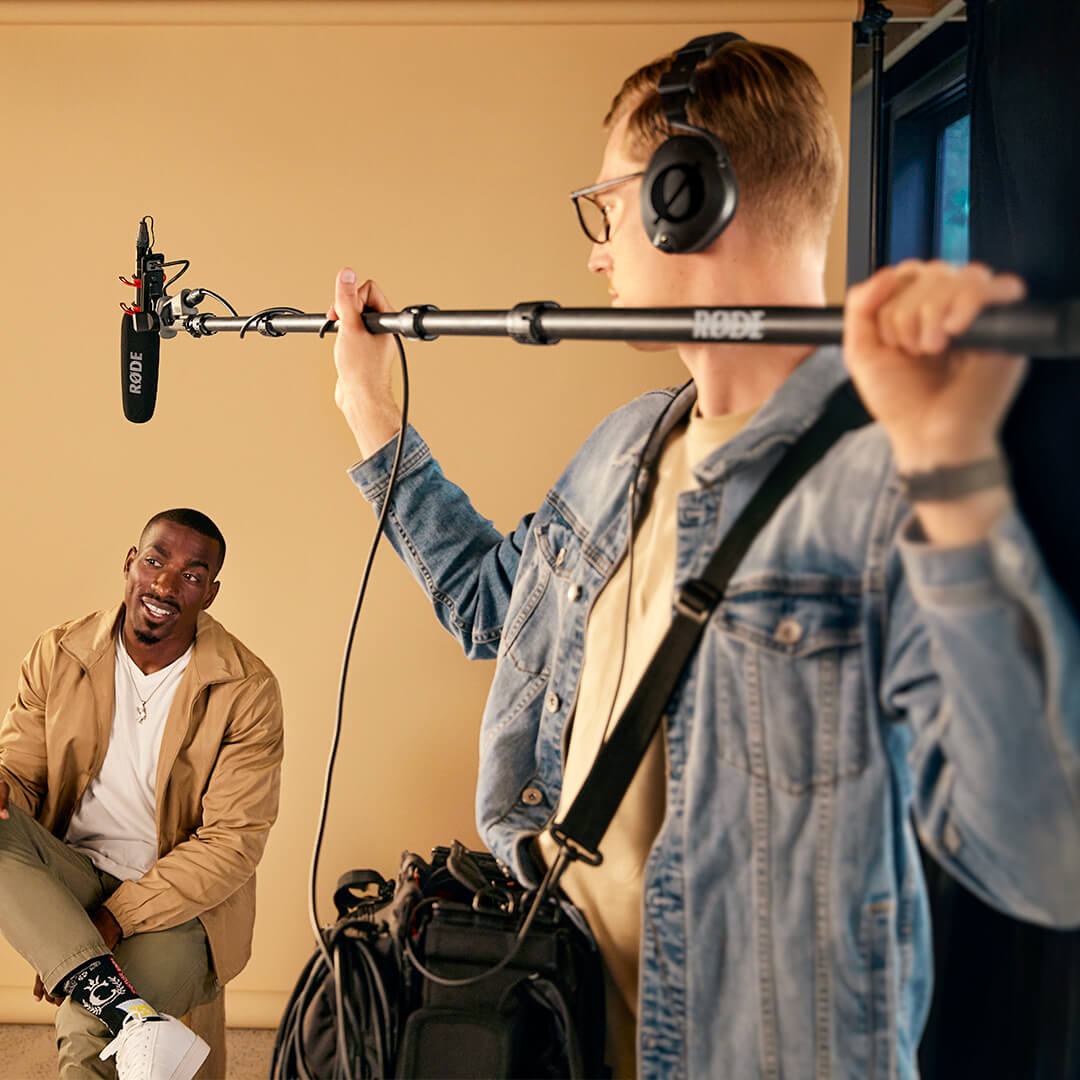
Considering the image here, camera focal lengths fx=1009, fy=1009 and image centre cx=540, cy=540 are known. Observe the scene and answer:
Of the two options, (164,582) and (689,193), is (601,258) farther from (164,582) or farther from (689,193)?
(164,582)

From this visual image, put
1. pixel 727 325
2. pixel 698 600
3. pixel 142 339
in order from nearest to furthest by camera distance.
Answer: pixel 727 325 → pixel 698 600 → pixel 142 339

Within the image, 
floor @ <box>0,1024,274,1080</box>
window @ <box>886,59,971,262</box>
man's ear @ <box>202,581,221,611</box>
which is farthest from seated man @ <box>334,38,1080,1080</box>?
floor @ <box>0,1024,274,1080</box>

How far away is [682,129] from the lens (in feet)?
2.77

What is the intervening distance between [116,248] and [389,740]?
4.34ft

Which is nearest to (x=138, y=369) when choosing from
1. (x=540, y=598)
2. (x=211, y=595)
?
(x=211, y=595)

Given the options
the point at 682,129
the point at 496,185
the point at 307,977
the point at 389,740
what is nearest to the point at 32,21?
the point at 496,185

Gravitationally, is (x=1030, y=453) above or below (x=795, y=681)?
above

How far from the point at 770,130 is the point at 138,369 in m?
1.09

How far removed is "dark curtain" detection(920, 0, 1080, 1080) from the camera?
1.86 ft

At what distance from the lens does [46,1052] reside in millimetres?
2398

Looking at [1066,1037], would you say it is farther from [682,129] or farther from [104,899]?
[104,899]

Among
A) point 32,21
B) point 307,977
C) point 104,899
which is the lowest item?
point 104,899

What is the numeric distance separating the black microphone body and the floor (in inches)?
62.5

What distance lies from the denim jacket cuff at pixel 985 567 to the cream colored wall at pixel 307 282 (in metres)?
1.87
